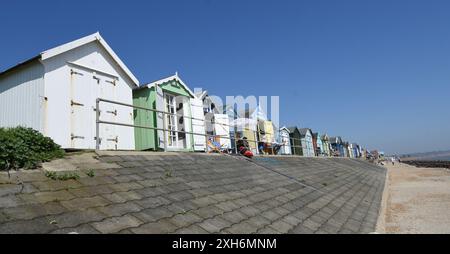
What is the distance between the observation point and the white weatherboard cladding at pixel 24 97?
998 centimetres

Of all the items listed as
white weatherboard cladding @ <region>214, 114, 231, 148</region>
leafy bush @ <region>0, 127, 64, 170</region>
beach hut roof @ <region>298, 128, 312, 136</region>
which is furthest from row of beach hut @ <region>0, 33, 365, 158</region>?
beach hut roof @ <region>298, 128, 312, 136</region>

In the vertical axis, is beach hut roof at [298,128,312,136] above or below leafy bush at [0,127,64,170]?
above

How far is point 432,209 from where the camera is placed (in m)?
10.5

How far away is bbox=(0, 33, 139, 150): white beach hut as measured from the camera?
1005 centimetres

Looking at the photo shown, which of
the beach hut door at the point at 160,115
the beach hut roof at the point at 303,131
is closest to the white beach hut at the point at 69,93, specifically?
the beach hut door at the point at 160,115

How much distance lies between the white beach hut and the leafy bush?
15.7ft

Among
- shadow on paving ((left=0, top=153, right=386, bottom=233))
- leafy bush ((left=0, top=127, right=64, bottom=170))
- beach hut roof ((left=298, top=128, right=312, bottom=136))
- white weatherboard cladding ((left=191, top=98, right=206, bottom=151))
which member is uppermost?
beach hut roof ((left=298, top=128, right=312, bottom=136))

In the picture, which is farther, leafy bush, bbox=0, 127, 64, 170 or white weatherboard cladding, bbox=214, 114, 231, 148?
white weatherboard cladding, bbox=214, 114, 231, 148

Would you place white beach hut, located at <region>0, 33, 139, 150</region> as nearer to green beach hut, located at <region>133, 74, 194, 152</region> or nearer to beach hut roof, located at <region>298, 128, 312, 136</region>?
green beach hut, located at <region>133, 74, 194, 152</region>

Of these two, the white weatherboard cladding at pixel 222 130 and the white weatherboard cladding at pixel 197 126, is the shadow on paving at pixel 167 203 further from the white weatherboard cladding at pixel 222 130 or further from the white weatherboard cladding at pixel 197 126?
the white weatherboard cladding at pixel 222 130

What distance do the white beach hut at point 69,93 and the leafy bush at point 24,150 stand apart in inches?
189

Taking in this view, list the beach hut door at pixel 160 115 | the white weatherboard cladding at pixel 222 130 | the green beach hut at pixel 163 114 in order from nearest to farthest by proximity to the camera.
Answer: the green beach hut at pixel 163 114, the beach hut door at pixel 160 115, the white weatherboard cladding at pixel 222 130

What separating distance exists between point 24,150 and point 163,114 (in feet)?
32.0

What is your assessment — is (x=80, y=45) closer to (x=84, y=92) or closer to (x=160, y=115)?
(x=84, y=92)
